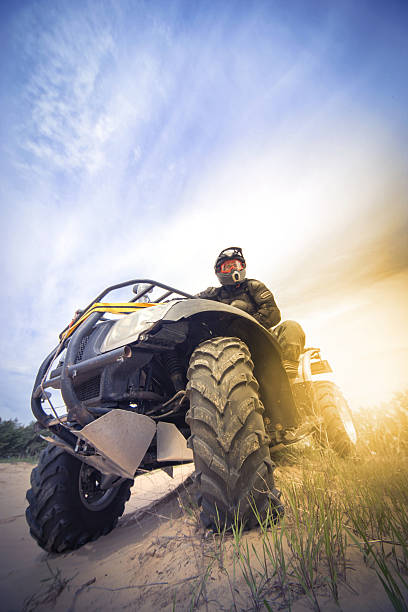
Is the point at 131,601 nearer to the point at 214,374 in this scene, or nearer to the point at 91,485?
the point at 214,374

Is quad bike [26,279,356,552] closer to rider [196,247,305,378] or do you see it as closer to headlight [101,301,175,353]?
headlight [101,301,175,353]

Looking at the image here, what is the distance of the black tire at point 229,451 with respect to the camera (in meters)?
1.22

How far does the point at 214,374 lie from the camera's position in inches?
56.9

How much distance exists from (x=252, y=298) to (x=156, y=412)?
2194 millimetres

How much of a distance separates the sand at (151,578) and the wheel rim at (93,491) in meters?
0.27

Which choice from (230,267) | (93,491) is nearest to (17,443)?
(93,491)

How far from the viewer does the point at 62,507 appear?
2.12 metres

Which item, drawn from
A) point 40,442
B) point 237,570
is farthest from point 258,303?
point 40,442

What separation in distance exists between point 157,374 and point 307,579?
1758mm

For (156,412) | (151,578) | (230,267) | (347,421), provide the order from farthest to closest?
1. (230,267)
2. (347,421)
3. (156,412)
4. (151,578)

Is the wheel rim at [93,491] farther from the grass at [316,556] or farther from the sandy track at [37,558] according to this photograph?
the grass at [316,556]

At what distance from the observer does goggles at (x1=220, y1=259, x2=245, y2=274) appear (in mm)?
3992

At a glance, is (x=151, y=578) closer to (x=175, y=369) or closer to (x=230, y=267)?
(x=175, y=369)

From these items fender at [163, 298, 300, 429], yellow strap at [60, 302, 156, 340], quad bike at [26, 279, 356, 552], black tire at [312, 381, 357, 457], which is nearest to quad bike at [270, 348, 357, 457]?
black tire at [312, 381, 357, 457]
